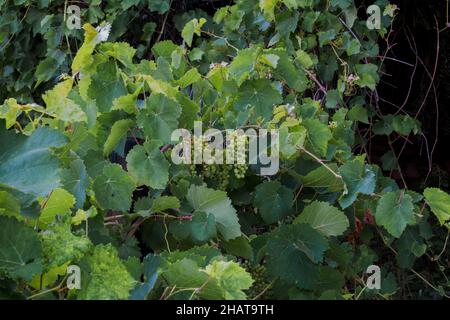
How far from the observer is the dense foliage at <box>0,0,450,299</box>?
765mm

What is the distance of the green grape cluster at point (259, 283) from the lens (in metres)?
1.03

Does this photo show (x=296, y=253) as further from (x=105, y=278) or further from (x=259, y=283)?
(x=105, y=278)

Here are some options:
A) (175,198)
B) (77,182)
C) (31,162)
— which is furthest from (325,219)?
(31,162)

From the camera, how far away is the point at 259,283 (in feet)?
3.44

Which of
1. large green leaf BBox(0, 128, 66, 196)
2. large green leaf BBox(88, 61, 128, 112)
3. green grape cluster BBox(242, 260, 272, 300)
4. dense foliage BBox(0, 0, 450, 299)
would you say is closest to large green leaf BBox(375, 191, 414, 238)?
dense foliage BBox(0, 0, 450, 299)

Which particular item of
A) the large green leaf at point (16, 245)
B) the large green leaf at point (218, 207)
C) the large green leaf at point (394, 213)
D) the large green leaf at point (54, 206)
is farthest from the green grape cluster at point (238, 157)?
the large green leaf at point (16, 245)

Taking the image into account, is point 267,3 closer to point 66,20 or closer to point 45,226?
point 66,20

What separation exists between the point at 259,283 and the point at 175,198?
19cm

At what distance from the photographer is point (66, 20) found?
2682 millimetres

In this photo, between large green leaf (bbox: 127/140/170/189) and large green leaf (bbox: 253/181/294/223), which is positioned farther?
large green leaf (bbox: 253/181/294/223)

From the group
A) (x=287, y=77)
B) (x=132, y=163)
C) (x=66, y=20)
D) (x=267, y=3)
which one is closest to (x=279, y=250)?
(x=132, y=163)

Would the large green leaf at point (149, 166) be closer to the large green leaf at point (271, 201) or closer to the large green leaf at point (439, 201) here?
the large green leaf at point (271, 201)

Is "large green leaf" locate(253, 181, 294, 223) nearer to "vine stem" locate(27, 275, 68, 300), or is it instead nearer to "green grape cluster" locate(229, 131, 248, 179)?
"green grape cluster" locate(229, 131, 248, 179)

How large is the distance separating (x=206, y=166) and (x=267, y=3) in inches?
43.7
